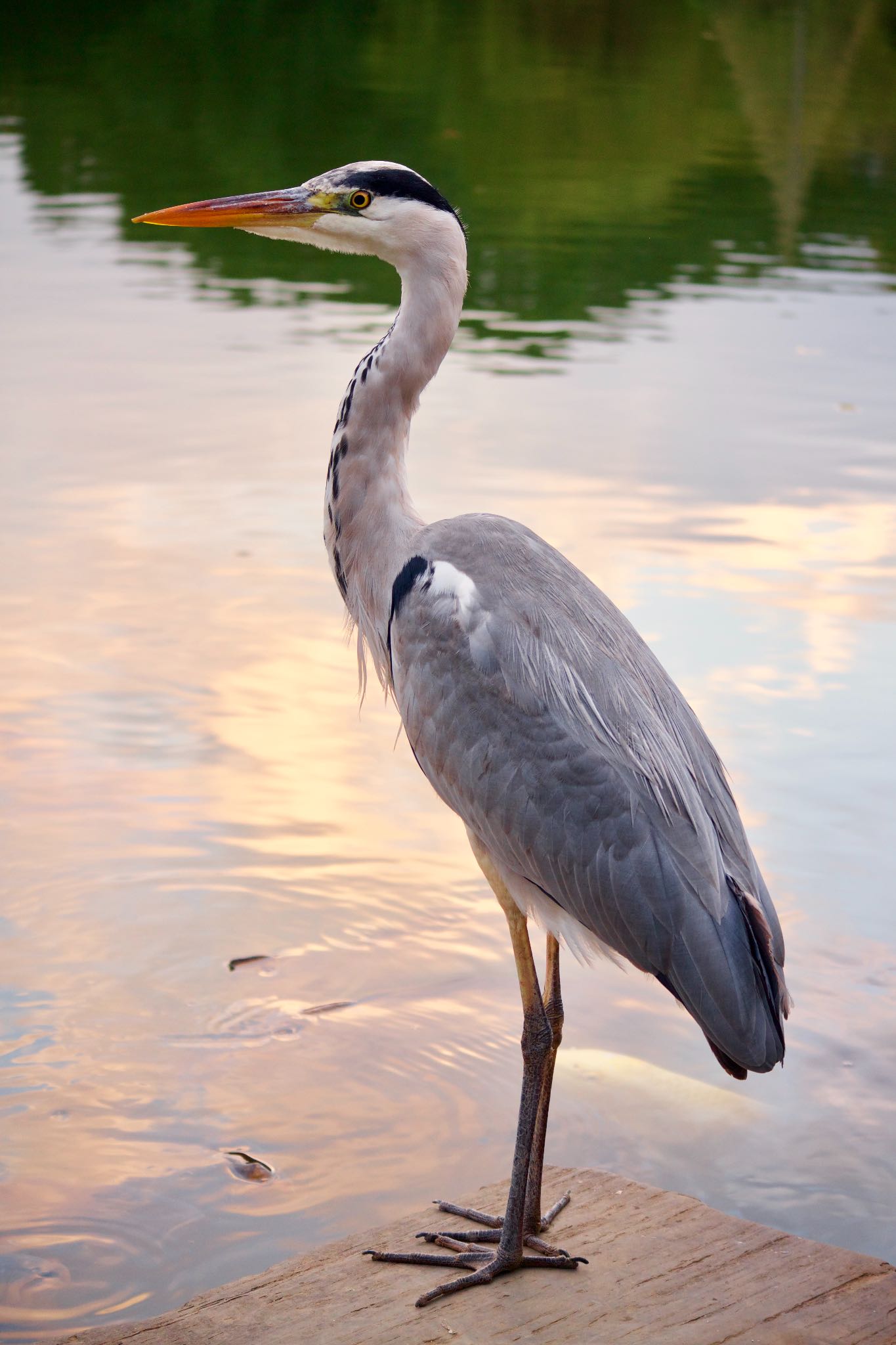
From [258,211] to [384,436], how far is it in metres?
0.65

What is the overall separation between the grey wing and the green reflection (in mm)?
8886

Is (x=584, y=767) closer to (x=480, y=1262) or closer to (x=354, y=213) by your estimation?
(x=480, y=1262)

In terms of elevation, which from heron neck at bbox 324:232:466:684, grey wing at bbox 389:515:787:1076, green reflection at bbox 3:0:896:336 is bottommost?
grey wing at bbox 389:515:787:1076

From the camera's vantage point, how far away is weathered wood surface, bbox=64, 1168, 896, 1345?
9.53 ft

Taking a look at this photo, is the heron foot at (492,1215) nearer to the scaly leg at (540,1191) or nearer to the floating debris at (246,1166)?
the scaly leg at (540,1191)

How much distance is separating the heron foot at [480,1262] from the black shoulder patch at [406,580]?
1328mm

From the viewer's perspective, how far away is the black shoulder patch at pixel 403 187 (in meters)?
3.81

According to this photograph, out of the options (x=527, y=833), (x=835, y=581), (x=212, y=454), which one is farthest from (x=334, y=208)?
(x=212, y=454)

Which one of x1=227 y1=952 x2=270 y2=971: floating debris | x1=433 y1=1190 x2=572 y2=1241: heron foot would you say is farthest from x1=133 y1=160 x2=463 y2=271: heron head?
x1=433 y1=1190 x2=572 y2=1241: heron foot

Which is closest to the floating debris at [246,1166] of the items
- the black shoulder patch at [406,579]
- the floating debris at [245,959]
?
the floating debris at [245,959]

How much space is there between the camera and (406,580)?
11.8ft

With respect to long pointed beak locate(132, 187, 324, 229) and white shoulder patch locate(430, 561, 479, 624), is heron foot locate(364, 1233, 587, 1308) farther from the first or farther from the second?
long pointed beak locate(132, 187, 324, 229)

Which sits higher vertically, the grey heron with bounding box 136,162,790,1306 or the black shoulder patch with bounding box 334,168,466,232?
the black shoulder patch with bounding box 334,168,466,232

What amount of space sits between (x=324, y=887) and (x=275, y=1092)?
1.07m
